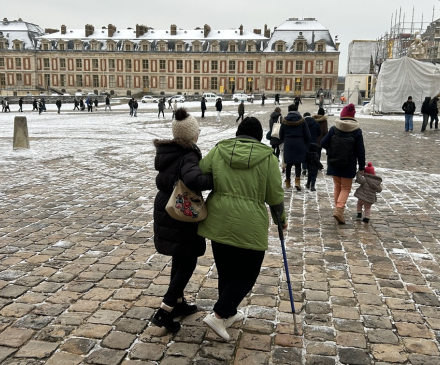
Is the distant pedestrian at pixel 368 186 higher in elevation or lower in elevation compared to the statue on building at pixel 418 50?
lower

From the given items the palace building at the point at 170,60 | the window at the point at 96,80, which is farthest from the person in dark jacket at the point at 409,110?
the window at the point at 96,80

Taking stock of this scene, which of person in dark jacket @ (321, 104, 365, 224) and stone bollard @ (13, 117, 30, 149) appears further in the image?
stone bollard @ (13, 117, 30, 149)

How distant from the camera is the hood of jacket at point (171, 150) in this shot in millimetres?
3322

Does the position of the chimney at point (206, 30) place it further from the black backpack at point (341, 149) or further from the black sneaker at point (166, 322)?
the black sneaker at point (166, 322)

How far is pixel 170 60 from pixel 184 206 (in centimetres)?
6520

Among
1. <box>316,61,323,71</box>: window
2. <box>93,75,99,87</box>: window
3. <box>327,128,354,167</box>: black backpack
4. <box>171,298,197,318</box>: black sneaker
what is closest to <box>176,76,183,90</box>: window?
<box>93,75,99,87</box>: window

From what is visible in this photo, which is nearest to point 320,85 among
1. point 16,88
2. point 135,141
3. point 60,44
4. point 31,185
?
point 60,44

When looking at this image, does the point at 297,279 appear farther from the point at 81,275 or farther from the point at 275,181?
the point at 81,275

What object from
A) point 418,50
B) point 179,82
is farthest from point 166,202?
point 179,82

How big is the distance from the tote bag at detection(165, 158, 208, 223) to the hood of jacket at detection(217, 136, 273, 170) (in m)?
0.35

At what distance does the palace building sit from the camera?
6362 centimetres

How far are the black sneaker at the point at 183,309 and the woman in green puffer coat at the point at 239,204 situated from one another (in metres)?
0.45

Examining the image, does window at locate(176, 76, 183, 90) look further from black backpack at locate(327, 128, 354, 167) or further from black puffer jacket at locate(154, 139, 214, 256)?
black puffer jacket at locate(154, 139, 214, 256)

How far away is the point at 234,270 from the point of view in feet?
10.8
